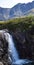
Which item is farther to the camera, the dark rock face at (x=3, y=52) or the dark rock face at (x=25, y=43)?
the dark rock face at (x=25, y=43)

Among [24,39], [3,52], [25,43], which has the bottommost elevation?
[25,43]

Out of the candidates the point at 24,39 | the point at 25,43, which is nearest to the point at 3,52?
the point at 25,43

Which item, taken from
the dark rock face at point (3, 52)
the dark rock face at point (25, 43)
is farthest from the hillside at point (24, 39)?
the dark rock face at point (3, 52)

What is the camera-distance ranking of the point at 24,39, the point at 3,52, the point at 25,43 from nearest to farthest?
the point at 3,52 → the point at 25,43 → the point at 24,39

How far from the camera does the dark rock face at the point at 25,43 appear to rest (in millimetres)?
31141

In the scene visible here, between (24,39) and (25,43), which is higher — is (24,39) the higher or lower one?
the higher one

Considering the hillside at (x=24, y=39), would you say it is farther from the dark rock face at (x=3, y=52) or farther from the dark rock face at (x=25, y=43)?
the dark rock face at (x=3, y=52)

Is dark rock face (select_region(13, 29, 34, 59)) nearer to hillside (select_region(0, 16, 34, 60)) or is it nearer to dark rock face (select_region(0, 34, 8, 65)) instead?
hillside (select_region(0, 16, 34, 60))

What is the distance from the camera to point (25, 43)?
31.2 meters

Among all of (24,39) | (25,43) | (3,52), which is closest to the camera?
(3,52)

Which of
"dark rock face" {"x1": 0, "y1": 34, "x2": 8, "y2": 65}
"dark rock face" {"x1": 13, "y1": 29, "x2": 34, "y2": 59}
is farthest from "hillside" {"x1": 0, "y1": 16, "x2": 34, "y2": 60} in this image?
"dark rock face" {"x1": 0, "y1": 34, "x2": 8, "y2": 65}

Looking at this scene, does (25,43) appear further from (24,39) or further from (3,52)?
(3,52)

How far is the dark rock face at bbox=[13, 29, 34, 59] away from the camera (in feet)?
102

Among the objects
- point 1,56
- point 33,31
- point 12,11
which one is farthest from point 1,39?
point 12,11
